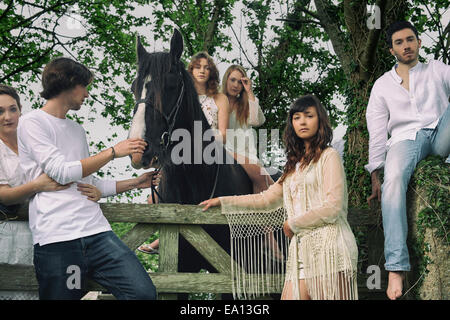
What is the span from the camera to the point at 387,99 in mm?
4152

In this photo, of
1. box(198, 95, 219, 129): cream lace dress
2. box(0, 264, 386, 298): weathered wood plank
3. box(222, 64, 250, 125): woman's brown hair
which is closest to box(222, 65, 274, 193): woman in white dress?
box(222, 64, 250, 125): woman's brown hair

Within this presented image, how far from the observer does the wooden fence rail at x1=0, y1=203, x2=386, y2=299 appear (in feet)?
12.3

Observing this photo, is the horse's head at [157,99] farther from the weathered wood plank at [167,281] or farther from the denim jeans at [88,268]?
the weathered wood plank at [167,281]

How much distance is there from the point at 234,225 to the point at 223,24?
8.69 m

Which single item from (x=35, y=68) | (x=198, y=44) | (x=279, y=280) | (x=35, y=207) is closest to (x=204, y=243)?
(x=279, y=280)

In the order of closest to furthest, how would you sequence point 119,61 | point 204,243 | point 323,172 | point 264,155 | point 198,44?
point 323,172 < point 204,243 < point 264,155 < point 198,44 < point 119,61

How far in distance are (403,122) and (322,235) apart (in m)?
1.49

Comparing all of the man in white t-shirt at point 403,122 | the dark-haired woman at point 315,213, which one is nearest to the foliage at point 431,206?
the man in white t-shirt at point 403,122

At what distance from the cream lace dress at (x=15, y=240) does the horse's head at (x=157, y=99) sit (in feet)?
2.90

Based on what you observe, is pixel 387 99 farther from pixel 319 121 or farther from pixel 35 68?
pixel 35 68

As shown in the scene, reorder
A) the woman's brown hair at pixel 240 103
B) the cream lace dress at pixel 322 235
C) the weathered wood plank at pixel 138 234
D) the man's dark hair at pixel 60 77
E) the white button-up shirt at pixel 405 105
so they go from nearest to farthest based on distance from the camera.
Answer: the cream lace dress at pixel 322 235
the man's dark hair at pixel 60 77
the weathered wood plank at pixel 138 234
the white button-up shirt at pixel 405 105
the woman's brown hair at pixel 240 103

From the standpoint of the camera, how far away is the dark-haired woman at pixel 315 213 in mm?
3057

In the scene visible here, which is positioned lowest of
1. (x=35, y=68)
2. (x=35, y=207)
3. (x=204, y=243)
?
(x=204, y=243)

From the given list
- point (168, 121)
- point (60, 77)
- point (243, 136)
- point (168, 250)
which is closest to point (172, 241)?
point (168, 250)
